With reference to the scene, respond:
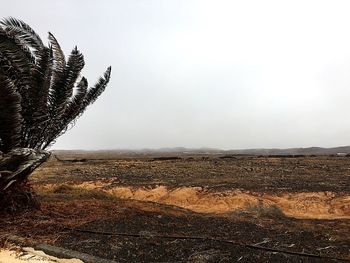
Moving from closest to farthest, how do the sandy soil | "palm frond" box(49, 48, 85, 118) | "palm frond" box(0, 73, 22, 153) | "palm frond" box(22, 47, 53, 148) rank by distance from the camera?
the sandy soil < "palm frond" box(0, 73, 22, 153) < "palm frond" box(22, 47, 53, 148) < "palm frond" box(49, 48, 85, 118)

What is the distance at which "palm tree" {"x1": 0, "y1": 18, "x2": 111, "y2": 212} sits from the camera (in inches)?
448

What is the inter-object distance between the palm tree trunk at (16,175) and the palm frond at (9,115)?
85cm

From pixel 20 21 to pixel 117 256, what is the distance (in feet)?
→ 25.1

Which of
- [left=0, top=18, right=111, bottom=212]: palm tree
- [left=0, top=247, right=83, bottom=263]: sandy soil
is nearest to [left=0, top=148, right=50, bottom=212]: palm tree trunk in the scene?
[left=0, top=18, right=111, bottom=212]: palm tree

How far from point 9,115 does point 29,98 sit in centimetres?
125

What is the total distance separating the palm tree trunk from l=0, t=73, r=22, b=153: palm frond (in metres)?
0.85

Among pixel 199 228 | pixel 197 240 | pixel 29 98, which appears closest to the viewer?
pixel 197 240

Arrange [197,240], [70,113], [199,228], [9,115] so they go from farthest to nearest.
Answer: [70,113] → [9,115] → [199,228] → [197,240]

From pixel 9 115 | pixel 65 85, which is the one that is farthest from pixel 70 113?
pixel 9 115

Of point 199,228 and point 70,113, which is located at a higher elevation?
point 70,113

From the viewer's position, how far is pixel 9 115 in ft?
38.2

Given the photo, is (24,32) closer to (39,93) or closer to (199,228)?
(39,93)

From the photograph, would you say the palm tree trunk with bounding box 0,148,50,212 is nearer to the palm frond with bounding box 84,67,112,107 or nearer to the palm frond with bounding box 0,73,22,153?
the palm frond with bounding box 0,73,22,153

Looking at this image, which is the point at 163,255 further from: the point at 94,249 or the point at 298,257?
the point at 298,257
